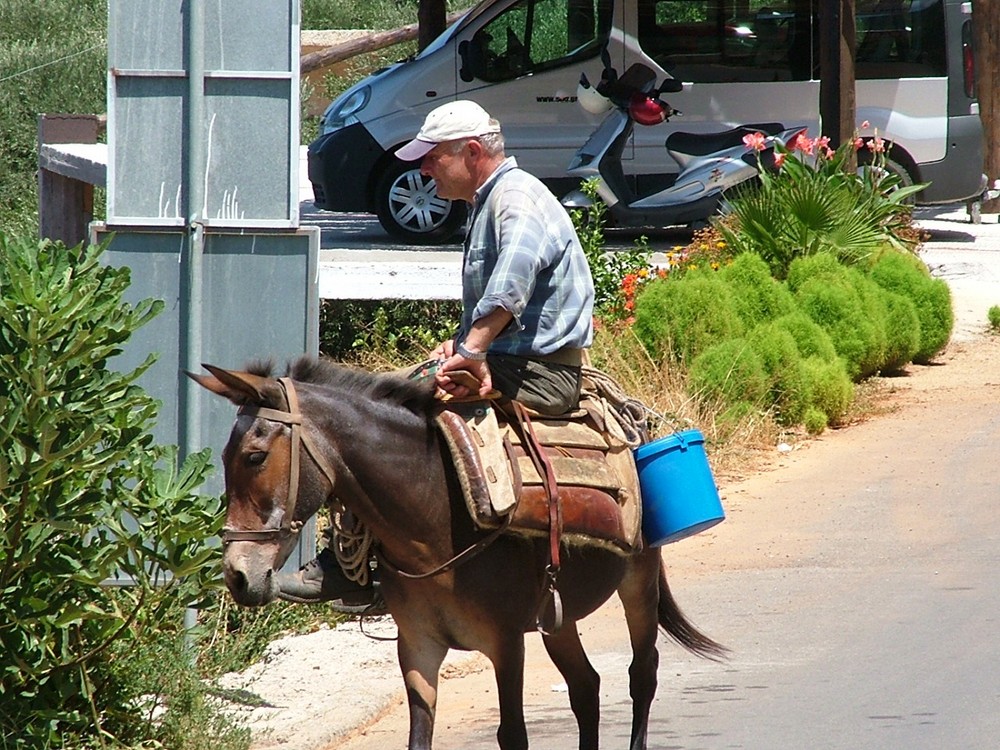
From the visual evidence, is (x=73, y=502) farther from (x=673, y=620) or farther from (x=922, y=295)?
(x=922, y=295)

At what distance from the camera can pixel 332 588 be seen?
16.1 feet

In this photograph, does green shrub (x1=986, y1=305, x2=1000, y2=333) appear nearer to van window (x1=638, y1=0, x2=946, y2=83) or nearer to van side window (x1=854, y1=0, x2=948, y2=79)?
van window (x1=638, y1=0, x2=946, y2=83)

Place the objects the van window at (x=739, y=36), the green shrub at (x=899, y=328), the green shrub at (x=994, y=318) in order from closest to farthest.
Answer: the green shrub at (x=899, y=328), the green shrub at (x=994, y=318), the van window at (x=739, y=36)

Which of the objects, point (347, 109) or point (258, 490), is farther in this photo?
point (347, 109)

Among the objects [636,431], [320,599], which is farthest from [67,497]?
[636,431]

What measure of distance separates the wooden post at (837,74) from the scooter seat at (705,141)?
172 cm

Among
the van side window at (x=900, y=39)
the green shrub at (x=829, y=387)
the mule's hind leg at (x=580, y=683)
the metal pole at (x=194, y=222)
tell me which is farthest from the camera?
the van side window at (x=900, y=39)

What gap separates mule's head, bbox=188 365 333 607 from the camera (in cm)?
424

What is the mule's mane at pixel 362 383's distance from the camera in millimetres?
4637

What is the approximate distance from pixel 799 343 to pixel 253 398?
7664 millimetres

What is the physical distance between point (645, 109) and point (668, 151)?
0.75m

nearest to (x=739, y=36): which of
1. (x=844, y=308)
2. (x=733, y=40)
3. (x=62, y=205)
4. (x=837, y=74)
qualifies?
(x=733, y=40)

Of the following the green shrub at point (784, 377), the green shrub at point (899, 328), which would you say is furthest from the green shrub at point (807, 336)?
the green shrub at point (899, 328)

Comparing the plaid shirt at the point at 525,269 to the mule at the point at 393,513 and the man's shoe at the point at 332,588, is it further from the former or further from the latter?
the man's shoe at the point at 332,588
